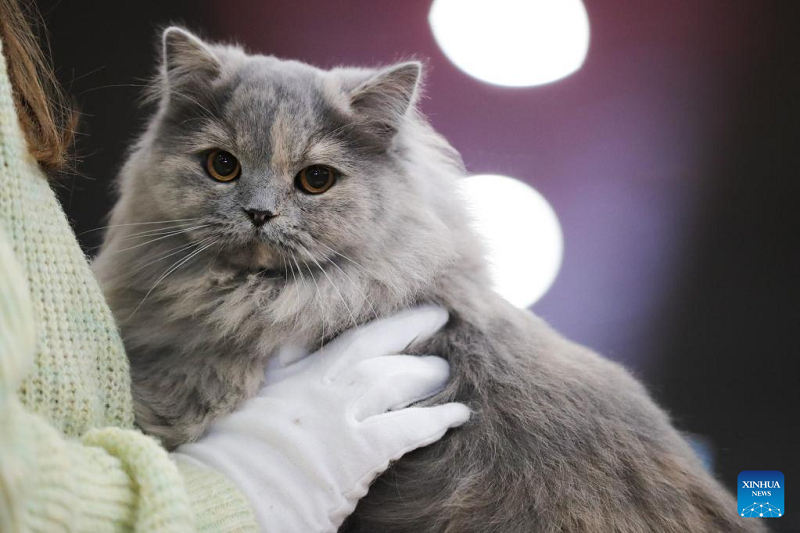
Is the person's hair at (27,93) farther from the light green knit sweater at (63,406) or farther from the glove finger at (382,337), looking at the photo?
the glove finger at (382,337)

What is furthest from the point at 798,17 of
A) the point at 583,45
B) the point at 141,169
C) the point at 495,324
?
the point at 141,169

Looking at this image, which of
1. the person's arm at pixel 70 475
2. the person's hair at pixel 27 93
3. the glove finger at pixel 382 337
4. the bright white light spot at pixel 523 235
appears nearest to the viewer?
the person's arm at pixel 70 475

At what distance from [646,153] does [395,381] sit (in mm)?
1135

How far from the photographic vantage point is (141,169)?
4.78ft

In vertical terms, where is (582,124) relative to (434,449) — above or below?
above

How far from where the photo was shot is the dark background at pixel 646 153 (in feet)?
6.00

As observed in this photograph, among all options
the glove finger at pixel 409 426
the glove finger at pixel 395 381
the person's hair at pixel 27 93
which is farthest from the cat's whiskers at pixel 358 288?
the person's hair at pixel 27 93

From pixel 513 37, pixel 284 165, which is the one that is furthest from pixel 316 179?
pixel 513 37

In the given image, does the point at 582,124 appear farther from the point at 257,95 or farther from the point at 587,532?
the point at 587,532

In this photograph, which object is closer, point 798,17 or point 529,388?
point 529,388

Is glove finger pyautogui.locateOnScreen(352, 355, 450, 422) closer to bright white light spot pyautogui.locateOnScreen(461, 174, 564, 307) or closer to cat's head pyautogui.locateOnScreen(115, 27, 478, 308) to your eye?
cat's head pyautogui.locateOnScreen(115, 27, 478, 308)

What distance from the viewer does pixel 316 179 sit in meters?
1.35

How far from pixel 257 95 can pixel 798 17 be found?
1.59 metres

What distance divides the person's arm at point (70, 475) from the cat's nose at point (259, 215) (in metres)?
0.51
